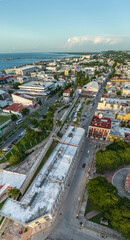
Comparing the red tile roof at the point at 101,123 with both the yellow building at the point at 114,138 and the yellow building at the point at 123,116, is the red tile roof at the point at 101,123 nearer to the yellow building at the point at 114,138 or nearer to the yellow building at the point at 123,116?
the yellow building at the point at 114,138

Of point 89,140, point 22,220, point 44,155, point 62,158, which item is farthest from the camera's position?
point 89,140

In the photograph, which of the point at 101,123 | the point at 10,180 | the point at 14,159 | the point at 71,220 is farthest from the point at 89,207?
the point at 101,123

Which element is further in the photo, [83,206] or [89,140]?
[89,140]

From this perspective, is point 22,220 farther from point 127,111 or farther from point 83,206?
point 127,111

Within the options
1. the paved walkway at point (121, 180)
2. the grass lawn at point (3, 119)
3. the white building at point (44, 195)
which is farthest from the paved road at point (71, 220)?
the grass lawn at point (3, 119)

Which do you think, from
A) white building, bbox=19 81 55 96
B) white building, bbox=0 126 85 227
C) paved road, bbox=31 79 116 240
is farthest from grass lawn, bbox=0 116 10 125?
paved road, bbox=31 79 116 240

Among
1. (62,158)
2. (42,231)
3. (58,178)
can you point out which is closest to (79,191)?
(58,178)

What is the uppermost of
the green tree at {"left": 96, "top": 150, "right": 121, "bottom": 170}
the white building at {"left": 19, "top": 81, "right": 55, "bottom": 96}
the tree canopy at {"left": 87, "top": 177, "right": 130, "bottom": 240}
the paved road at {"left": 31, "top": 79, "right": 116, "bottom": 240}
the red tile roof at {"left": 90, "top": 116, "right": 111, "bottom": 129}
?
the white building at {"left": 19, "top": 81, "right": 55, "bottom": 96}

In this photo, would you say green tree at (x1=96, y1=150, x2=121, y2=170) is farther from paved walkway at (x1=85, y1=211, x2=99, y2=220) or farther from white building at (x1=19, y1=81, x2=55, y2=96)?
white building at (x1=19, y1=81, x2=55, y2=96)

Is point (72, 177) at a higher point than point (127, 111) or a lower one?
lower
